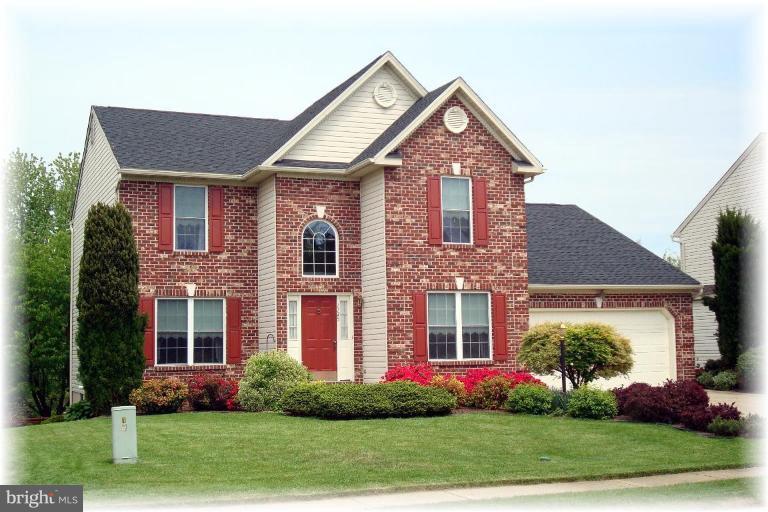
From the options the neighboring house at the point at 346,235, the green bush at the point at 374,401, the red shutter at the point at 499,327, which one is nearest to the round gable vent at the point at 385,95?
the neighboring house at the point at 346,235

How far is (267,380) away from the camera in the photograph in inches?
854

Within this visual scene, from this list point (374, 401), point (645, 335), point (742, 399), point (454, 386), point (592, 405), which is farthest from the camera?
point (645, 335)

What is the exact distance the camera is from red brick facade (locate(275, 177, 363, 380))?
2391 cm

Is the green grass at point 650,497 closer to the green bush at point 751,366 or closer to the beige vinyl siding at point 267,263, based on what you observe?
the beige vinyl siding at point 267,263

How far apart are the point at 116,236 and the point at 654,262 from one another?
1619cm

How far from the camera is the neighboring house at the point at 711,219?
1261 inches

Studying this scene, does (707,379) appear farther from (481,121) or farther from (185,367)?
(185,367)

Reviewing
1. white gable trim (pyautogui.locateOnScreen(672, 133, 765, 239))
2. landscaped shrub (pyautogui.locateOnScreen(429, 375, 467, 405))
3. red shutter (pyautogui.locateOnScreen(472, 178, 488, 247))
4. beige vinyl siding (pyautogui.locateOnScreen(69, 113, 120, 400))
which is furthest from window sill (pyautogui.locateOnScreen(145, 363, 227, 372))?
white gable trim (pyautogui.locateOnScreen(672, 133, 765, 239))

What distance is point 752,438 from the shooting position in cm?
1573

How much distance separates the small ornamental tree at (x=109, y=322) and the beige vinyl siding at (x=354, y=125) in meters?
5.15

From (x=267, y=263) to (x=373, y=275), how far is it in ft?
9.08

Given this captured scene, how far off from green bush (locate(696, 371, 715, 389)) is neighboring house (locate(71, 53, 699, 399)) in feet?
23.0

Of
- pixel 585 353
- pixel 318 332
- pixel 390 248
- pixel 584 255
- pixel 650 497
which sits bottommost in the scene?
pixel 650 497

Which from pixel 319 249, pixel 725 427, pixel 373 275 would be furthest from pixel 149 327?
pixel 725 427
